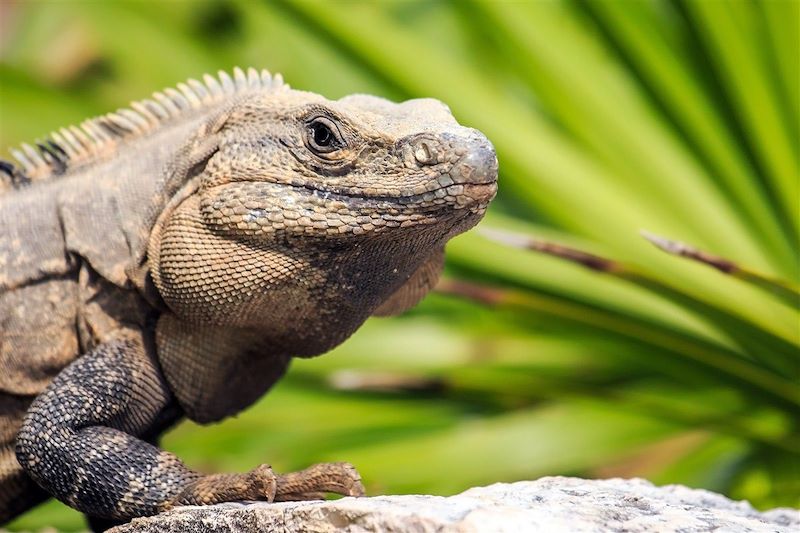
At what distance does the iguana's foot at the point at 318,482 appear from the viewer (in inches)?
114

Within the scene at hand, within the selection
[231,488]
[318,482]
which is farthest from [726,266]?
[231,488]

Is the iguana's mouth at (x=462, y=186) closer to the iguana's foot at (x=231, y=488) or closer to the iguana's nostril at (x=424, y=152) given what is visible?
the iguana's nostril at (x=424, y=152)

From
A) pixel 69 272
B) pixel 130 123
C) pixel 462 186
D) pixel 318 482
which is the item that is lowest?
pixel 318 482

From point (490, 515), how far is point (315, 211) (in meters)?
1.04

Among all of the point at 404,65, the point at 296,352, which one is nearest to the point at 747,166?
the point at 404,65

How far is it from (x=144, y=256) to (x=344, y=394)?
2802 mm

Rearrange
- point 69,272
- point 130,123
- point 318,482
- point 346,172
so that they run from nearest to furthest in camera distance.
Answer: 1. point 318,482
2. point 346,172
3. point 69,272
4. point 130,123

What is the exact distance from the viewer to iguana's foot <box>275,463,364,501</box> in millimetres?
2885

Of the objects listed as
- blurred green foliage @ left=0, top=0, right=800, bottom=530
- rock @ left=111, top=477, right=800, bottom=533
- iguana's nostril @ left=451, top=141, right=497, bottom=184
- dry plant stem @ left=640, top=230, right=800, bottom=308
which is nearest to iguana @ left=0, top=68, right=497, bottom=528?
iguana's nostril @ left=451, top=141, right=497, bottom=184

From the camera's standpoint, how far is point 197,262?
3227 millimetres

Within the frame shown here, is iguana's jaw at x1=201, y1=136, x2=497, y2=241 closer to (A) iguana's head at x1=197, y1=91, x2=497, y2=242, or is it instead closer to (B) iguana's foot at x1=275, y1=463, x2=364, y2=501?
(A) iguana's head at x1=197, y1=91, x2=497, y2=242

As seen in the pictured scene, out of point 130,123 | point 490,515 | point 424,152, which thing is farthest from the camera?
point 130,123

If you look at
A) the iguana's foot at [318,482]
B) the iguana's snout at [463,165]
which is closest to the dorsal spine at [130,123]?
the iguana's snout at [463,165]

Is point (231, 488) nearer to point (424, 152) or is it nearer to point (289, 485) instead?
point (289, 485)
